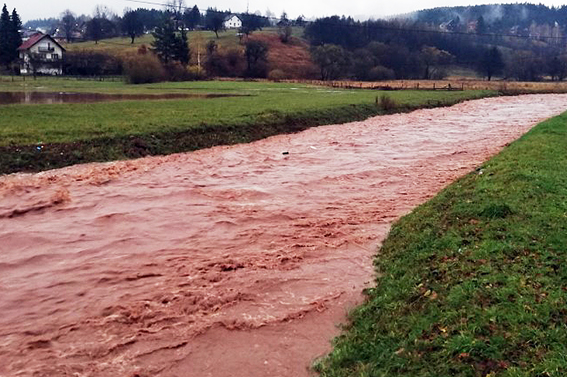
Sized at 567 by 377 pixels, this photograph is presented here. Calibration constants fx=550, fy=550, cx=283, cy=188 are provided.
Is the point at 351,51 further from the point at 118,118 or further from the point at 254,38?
the point at 118,118

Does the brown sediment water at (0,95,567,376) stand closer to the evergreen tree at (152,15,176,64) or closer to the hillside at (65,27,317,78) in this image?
the evergreen tree at (152,15,176,64)

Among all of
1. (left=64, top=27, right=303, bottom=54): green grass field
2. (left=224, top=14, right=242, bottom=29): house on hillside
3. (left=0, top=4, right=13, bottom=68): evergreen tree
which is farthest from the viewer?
(left=224, top=14, right=242, bottom=29): house on hillside

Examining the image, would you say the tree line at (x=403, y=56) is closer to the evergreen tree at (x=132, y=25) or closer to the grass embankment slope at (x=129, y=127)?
the evergreen tree at (x=132, y=25)

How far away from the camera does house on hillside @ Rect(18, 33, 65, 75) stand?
8925cm

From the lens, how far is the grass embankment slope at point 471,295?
580cm

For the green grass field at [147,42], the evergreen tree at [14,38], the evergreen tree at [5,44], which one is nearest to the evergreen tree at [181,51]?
the green grass field at [147,42]

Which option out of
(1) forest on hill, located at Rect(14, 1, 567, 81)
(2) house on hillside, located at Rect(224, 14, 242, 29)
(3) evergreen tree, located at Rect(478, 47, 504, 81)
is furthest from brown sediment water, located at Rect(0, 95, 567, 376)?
(2) house on hillside, located at Rect(224, 14, 242, 29)

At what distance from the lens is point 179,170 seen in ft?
62.8

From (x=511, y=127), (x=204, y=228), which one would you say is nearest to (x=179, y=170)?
(x=204, y=228)

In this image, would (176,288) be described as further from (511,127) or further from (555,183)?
(511,127)

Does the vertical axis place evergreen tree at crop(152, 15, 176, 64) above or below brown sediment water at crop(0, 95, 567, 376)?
above

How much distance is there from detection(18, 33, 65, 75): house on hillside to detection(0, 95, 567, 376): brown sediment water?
3008 inches

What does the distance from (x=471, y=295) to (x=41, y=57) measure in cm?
9736

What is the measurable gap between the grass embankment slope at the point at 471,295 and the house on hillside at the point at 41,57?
8554 cm
